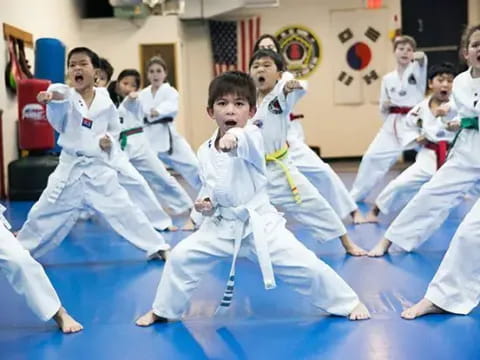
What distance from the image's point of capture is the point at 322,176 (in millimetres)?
4848

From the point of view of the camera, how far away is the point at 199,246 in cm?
287

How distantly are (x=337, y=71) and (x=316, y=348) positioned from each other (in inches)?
405

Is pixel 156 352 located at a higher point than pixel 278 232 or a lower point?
lower

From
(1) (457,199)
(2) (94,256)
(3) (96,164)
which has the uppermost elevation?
(3) (96,164)

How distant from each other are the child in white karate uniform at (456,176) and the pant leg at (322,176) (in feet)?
2.50

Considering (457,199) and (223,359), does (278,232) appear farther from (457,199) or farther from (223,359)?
(457,199)

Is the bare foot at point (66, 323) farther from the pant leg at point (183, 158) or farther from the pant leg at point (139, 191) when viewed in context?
the pant leg at point (183, 158)

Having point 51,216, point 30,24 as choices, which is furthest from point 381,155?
point 30,24

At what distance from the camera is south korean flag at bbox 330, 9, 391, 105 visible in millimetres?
12172

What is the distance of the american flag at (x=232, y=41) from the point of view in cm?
1206

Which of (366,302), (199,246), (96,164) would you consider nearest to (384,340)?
(366,302)

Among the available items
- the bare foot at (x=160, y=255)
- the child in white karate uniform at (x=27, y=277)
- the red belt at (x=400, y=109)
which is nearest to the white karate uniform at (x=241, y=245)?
the child in white karate uniform at (x=27, y=277)

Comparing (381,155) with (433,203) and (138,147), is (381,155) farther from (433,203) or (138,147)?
(433,203)

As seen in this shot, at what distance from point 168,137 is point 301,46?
6.90 metres
